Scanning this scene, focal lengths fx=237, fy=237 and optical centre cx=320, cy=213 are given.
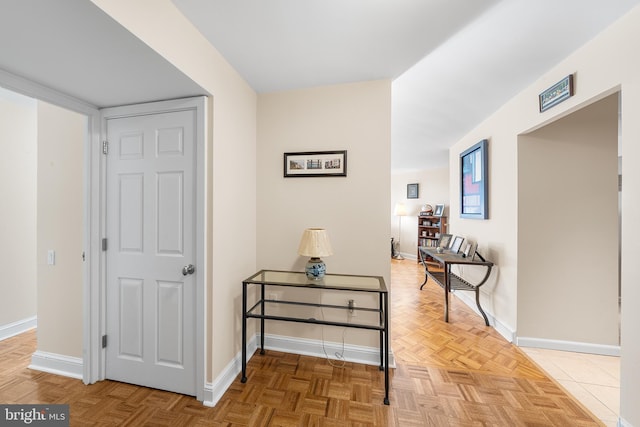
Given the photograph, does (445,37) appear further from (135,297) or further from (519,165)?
(135,297)

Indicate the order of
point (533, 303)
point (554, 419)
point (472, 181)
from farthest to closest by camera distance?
point (472, 181), point (533, 303), point (554, 419)

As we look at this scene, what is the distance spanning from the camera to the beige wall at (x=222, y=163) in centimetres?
128

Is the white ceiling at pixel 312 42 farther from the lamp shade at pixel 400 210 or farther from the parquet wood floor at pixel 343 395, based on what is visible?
the lamp shade at pixel 400 210

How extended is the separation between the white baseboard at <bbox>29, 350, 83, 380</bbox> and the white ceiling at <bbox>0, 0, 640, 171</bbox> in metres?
2.04

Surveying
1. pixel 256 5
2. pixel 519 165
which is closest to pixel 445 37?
pixel 256 5

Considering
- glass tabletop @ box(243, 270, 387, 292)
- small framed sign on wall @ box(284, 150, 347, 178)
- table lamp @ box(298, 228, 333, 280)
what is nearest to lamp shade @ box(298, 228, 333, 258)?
table lamp @ box(298, 228, 333, 280)

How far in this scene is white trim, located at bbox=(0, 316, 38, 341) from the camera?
2438 mm

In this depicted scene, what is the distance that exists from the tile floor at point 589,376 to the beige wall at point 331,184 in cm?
148

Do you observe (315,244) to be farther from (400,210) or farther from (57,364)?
(400,210)

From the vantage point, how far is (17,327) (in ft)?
8.34

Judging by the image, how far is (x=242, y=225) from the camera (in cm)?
207

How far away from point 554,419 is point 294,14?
299 centimetres

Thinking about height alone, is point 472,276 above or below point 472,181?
below

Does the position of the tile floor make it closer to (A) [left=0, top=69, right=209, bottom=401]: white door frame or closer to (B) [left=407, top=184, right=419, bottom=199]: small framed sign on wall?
(A) [left=0, top=69, right=209, bottom=401]: white door frame
